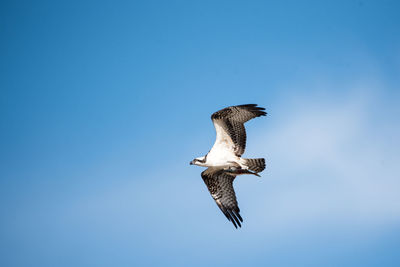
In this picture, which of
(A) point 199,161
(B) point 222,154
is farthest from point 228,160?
(A) point 199,161

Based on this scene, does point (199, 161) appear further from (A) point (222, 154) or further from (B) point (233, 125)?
(B) point (233, 125)

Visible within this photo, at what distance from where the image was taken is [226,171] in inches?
484

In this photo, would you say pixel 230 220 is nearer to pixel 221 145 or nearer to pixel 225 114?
pixel 221 145

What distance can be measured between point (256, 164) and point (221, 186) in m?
1.84

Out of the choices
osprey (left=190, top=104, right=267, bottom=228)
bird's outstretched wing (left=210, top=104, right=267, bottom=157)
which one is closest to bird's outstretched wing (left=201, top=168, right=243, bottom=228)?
osprey (left=190, top=104, right=267, bottom=228)

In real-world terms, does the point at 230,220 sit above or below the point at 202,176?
below

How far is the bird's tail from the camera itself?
1133 cm

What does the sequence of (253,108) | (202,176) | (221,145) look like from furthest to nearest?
1. (202,176)
2. (221,145)
3. (253,108)

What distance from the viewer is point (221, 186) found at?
12695 millimetres

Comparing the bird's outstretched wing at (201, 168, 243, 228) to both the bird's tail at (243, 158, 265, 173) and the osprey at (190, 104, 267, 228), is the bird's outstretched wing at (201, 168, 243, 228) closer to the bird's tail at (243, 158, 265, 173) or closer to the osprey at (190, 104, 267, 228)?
the osprey at (190, 104, 267, 228)

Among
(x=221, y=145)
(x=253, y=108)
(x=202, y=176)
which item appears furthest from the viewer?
(x=202, y=176)

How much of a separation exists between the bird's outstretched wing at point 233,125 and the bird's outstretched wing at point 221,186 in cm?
111

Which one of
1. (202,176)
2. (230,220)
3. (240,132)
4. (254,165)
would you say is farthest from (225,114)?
(230,220)

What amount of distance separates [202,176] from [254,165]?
210cm
